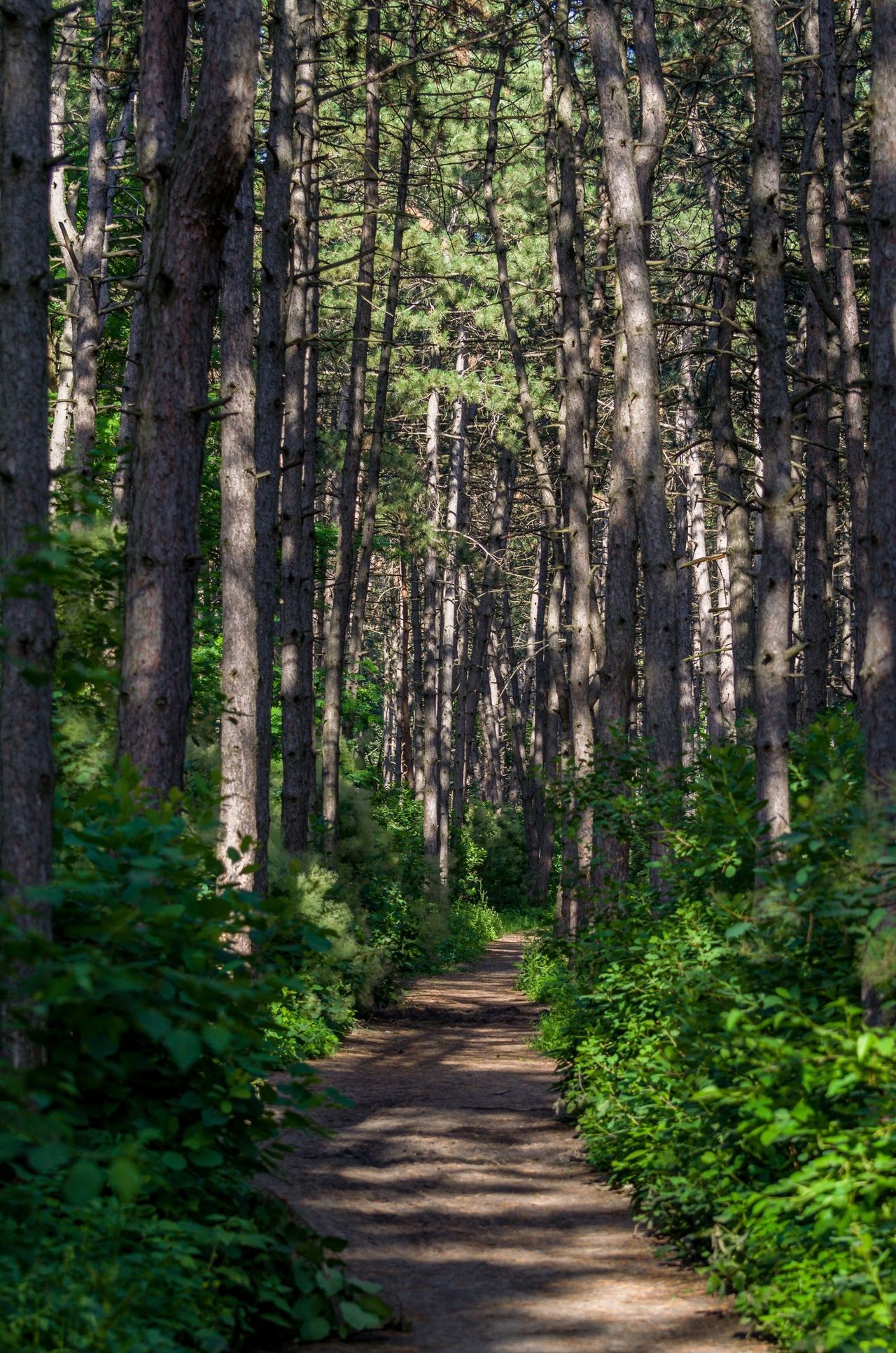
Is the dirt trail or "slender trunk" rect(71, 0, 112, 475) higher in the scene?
"slender trunk" rect(71, 0, 112, 475)

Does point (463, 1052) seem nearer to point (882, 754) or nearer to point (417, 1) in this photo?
point (882, 754)

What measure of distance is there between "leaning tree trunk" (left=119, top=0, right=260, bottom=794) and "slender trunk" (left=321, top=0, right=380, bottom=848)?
397 inches

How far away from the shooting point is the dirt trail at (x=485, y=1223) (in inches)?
210

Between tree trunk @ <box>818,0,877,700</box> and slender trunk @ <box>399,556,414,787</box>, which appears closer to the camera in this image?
tree trunk @ <box>818,0,877,700</box>

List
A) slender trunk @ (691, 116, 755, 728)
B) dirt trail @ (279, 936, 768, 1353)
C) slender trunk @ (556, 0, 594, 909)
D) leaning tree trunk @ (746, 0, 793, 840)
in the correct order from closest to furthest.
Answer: dirt trail @ (279, 936, 768, 1353) → leaning tree trunk @ (746, 0, 793, 840) → slender trunk @ (556, 0, 594, 909) → slender trunk @ (691, 116, 755, 728)

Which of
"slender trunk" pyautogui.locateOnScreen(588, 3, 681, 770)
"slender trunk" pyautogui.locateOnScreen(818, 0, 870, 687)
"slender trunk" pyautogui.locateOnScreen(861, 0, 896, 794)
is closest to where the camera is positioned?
"slender trunk" pyautogui.locateOnScreen(861, 0, 896, 794)

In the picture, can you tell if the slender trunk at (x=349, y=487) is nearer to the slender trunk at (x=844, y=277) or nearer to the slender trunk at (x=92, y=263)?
the slender trunk at (x=92, y=263)

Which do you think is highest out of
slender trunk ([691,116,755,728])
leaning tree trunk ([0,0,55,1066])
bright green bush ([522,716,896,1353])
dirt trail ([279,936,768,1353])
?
slender trunk ([691,116,755,728])

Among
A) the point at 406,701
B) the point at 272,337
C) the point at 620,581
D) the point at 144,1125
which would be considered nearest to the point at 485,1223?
the point at 144,1125

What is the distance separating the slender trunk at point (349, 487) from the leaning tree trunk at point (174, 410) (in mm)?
10078

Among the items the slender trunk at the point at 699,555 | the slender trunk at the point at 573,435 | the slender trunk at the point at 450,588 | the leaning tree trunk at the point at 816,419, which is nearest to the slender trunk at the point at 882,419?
the slender trunk at the point at 573,435

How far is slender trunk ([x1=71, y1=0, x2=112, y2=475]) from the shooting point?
18.0 meters

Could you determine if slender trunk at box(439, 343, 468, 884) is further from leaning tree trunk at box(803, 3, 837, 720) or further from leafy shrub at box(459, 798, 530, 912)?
leaning tree trunk at box(803, 3, 837, 720)

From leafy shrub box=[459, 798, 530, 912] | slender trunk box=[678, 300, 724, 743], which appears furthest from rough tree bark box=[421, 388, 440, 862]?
leafy shrub box=[459, 798, 530, 912]
